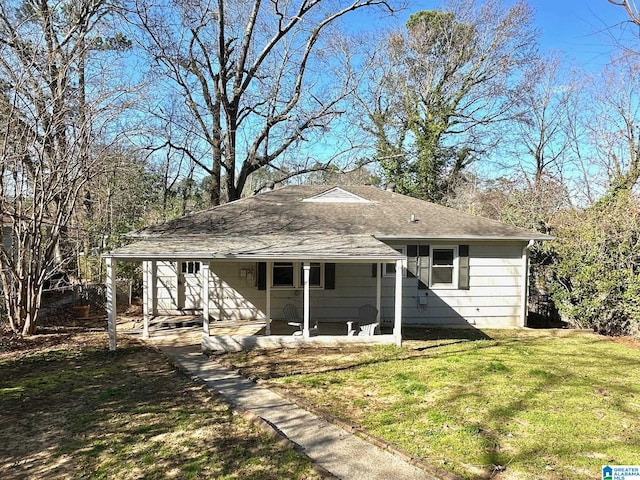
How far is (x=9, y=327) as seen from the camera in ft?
33.6

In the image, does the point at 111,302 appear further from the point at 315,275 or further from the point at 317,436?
the point at 317,436

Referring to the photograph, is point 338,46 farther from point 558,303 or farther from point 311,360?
point 311,360

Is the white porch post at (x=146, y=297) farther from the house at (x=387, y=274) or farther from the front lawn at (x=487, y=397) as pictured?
the front lawn at (x=487, y=397)

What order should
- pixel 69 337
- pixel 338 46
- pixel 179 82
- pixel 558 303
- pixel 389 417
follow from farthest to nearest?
1. pixel 338 46
2. pixel 179 82
3. pixel 558 303
4. pixel 69 337
5. pixel 389 417

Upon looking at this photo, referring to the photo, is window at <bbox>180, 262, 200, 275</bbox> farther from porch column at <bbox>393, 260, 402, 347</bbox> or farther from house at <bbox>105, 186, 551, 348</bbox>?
porch column at <bbox>393, 260, 402, 347</bbox>

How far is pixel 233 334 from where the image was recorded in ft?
33.9


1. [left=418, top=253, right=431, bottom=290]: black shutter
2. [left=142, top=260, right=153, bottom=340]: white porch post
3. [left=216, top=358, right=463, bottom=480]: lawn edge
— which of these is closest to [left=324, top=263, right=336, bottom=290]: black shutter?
[left=418, top=253, right=431, bottom=290]: black shutter

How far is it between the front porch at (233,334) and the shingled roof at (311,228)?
186 centimetres


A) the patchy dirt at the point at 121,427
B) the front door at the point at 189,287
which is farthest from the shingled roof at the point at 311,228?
the patchy dirt at the point at 121,427

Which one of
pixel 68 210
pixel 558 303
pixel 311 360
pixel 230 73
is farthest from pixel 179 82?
pixel 558 303

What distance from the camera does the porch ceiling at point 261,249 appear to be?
900cm

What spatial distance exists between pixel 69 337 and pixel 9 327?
1602 mm

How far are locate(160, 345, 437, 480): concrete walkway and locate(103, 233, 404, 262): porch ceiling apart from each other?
2767 mm

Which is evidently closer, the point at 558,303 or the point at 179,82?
the point at 558,303
